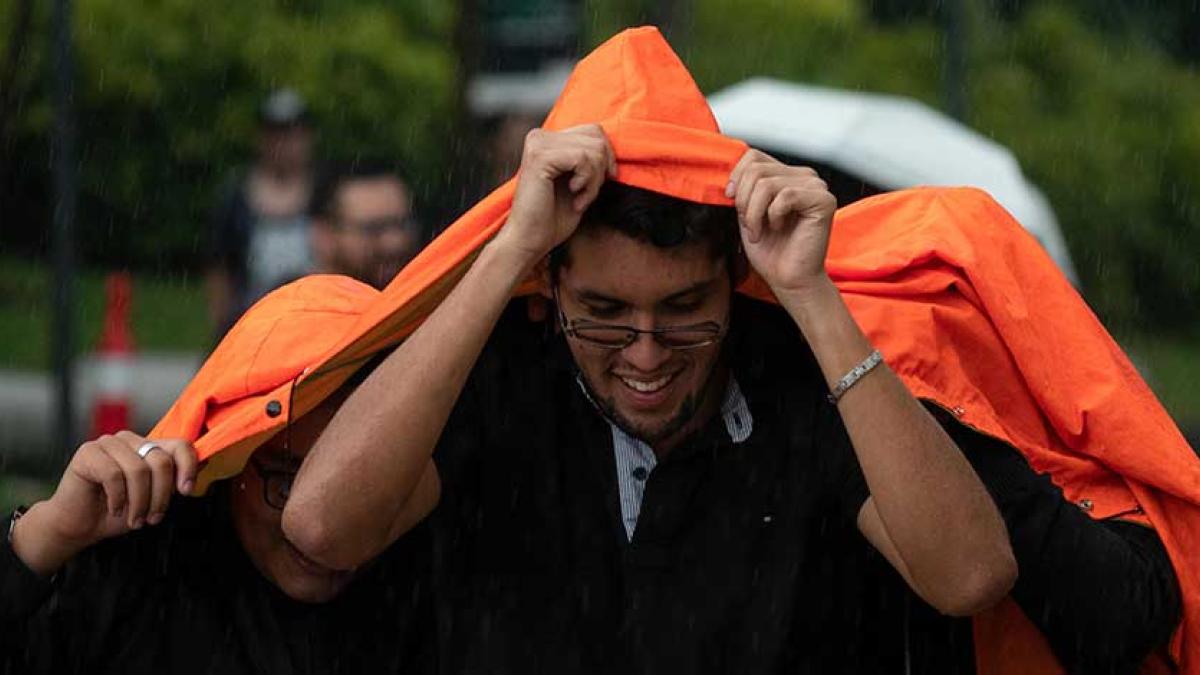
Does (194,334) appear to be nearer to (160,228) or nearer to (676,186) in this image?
(160,228)

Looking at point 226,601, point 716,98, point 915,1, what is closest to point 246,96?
point 915,1

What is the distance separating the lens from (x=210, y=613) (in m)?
4.49

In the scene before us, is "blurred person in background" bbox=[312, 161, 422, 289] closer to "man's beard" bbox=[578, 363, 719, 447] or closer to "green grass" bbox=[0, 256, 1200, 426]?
"man's beard" bbox=[578, 363, 719, 447]

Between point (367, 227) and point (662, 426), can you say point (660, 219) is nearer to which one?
point (662, 426)

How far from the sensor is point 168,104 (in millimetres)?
20219

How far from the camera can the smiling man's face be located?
396 cm

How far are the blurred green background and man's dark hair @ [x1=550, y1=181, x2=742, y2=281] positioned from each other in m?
14.7

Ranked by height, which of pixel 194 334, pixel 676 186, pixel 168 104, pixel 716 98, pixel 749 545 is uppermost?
pixel 676 186

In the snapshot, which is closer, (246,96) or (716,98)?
(716,98)

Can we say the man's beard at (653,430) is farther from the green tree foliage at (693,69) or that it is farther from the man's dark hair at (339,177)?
the green tree foliage at (693,69)

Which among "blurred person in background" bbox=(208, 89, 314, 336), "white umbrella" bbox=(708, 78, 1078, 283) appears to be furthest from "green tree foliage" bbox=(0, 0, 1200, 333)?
"white umbrella" bbox=(708, 78, 1078, 283)

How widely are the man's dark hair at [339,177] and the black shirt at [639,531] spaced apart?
3938mm

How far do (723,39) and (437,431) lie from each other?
1713cm

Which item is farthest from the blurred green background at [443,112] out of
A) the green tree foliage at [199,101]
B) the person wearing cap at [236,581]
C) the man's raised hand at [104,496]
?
the man's raised hand at [104,496]
